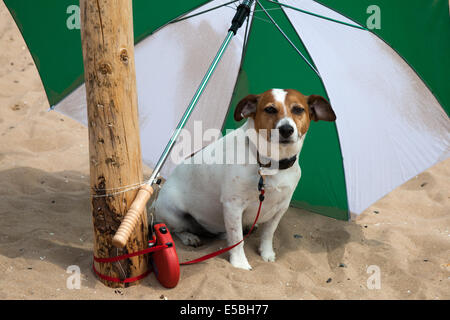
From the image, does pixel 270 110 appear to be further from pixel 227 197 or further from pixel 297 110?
pixel 227 197

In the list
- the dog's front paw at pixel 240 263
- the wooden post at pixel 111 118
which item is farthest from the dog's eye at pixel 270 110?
the dog's front paw at pixel 240 263

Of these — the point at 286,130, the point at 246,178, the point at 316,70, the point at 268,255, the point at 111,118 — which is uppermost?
the point at 316,70

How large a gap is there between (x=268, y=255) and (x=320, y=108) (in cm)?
115

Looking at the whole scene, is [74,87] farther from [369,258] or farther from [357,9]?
[369,258]

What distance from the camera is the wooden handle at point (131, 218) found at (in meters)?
2.48

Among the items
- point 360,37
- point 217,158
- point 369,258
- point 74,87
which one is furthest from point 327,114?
point 74,87

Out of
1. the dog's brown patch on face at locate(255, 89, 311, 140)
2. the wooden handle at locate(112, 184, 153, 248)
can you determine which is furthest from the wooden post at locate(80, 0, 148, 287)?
the dog's brown patch on face at locate(255, 89, 311, 140)

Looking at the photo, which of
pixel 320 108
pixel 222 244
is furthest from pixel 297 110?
pixel 222 244

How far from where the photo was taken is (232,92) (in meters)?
3.95

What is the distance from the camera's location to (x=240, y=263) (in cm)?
342

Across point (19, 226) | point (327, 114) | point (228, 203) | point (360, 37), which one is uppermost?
point (360, 37)

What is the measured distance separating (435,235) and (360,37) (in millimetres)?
1763

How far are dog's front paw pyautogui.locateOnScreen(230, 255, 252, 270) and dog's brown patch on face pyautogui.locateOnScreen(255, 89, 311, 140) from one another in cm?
91

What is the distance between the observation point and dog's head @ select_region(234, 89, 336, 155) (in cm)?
301
